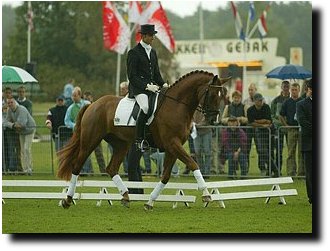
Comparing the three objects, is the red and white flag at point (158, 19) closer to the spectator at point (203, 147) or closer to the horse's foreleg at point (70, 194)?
the spectator at point (203, 147)

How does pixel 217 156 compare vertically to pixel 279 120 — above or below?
below

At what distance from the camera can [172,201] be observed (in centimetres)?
1429

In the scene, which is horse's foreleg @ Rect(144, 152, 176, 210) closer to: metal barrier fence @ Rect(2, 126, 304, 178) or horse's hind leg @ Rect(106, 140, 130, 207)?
horse's hind leg @ Rect(106, 140, 130, 207)

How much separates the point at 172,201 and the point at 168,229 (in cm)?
231

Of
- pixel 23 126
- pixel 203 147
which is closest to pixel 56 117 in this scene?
pixel 23 126

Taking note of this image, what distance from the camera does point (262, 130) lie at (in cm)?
1964

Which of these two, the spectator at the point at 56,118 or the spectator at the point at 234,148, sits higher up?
the spectator at the point at 56,118

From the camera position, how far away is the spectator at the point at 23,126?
20.9 m

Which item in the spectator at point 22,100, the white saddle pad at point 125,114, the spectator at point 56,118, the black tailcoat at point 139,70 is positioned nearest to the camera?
the black tailcoat at point 139,70

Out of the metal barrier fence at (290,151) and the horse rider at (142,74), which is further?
the metal barrier fence at (290,151)

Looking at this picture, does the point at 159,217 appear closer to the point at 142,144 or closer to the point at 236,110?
the point at 142,144

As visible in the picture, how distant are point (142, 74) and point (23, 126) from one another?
7376 millimetres

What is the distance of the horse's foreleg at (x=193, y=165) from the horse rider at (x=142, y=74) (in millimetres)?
596

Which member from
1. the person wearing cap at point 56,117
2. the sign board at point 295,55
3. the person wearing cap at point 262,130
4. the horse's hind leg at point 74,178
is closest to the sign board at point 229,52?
the sign board at point 295,55
